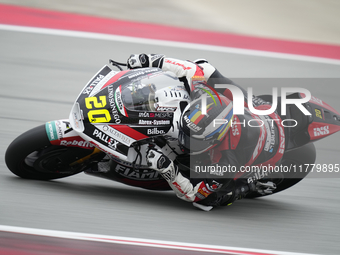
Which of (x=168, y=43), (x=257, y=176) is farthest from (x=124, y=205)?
(x=168, y=43)

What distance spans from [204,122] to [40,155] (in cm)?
136

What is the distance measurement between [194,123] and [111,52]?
12.5 feet

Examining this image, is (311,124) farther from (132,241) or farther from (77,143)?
(77,143)

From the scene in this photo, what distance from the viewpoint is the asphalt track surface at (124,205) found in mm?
3104

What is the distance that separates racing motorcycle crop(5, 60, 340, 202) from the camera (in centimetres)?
304

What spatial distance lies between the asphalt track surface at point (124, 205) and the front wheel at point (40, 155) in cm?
16

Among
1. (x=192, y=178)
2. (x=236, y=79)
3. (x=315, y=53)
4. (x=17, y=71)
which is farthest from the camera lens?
(x=315, y=53)

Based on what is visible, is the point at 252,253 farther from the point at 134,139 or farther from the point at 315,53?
the point at 315,53

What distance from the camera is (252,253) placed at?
301 centimetres

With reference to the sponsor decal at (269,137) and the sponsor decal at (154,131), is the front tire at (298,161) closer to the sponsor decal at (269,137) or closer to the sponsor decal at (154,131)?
the sponsor decal at (269,137)

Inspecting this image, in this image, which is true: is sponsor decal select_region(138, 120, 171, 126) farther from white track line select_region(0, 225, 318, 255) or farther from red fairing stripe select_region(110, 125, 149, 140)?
white track line select_region(0, 225, 318, 255)

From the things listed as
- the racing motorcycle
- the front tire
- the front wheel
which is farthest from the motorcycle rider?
the front wheel

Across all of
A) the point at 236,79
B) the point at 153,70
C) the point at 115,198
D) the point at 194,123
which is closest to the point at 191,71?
the point at 153,70

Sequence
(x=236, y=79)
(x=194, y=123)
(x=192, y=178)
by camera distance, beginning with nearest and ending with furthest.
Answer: (x=194, y=123) → (x=192, y=178) → (x=236, y=79)
